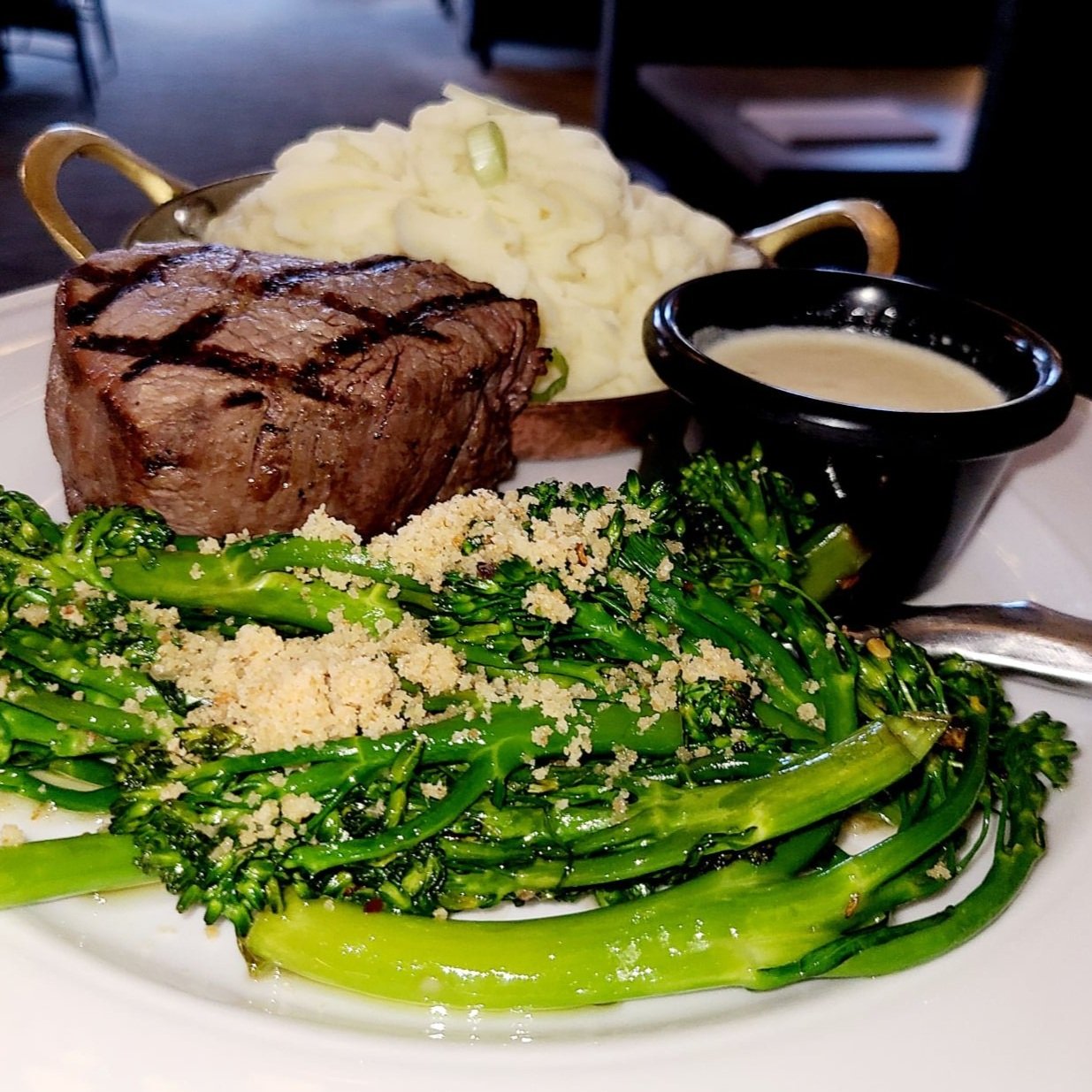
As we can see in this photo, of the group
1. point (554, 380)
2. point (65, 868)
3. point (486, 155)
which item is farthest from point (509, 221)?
point (65, 868)

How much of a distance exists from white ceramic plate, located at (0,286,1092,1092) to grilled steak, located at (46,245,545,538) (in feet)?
2.55

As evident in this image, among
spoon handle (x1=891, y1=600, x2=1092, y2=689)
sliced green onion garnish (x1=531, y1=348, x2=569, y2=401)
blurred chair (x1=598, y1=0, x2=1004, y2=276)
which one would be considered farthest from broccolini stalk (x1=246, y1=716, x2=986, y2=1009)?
blurred chair (x1=598, y1=0, x2=1004, y2=276)

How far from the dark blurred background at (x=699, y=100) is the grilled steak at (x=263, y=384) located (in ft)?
13.0

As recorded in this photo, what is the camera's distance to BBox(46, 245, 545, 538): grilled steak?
2.21 m

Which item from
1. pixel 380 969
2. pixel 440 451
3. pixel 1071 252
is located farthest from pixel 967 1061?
pixel 1071 252

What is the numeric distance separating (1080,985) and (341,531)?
1.41 metres

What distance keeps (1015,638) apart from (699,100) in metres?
5.87

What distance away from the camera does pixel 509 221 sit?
10.0ft

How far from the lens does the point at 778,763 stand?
69.4 inches

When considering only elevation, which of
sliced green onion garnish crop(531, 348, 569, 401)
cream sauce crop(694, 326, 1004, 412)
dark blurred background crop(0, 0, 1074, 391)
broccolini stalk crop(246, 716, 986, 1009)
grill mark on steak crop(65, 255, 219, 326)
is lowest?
dark blurred background crop(0, 0, 1074, 391)

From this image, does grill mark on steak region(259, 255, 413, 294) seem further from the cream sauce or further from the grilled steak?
the cream sauce

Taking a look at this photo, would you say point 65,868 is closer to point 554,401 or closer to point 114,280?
point 114,280

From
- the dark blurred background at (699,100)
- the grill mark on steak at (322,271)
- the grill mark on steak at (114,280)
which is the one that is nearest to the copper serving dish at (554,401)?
the grill mark on steak at (322,271)

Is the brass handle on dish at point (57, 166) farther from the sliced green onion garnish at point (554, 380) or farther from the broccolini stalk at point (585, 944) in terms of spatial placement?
the broccolini stalk at point (585, 944)
